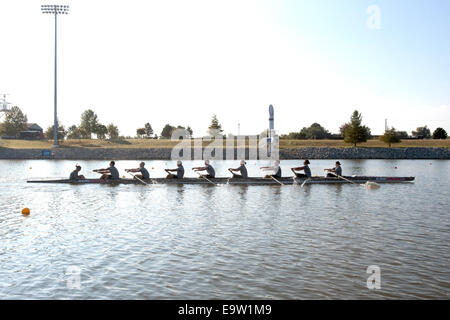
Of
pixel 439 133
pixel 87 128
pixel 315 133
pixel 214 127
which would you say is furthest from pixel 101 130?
pixel 439 133

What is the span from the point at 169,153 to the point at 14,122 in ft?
187

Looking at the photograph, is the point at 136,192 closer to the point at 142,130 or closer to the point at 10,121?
the point at 10,121

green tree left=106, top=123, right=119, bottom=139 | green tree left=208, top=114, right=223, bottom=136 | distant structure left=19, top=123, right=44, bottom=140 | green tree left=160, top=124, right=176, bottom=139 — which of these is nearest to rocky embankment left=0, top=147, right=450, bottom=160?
green tree left=208, top=114, right=223, bottom=136

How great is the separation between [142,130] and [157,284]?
420 ft

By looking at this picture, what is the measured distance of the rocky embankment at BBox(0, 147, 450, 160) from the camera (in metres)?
79.7

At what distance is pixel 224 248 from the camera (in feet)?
39.8

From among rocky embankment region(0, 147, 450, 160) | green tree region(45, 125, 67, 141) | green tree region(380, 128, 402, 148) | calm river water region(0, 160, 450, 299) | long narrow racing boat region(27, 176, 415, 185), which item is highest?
green tree region(45, 125, 67, 141)

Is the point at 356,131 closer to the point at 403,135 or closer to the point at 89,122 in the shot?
the point at 403,135

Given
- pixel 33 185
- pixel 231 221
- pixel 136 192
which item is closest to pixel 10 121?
pixel 33 185

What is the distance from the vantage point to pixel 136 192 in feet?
85.3

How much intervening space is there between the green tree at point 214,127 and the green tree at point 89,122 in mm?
33275

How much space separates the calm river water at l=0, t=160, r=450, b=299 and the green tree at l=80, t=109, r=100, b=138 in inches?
3638

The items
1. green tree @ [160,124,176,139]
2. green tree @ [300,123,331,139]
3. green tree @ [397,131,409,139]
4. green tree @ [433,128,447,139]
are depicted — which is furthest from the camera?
green tree @ [160,124,176,139]

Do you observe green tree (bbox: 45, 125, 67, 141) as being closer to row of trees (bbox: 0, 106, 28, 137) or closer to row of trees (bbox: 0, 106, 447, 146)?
row of trees (bbox: 0, 106, 447, 146)
